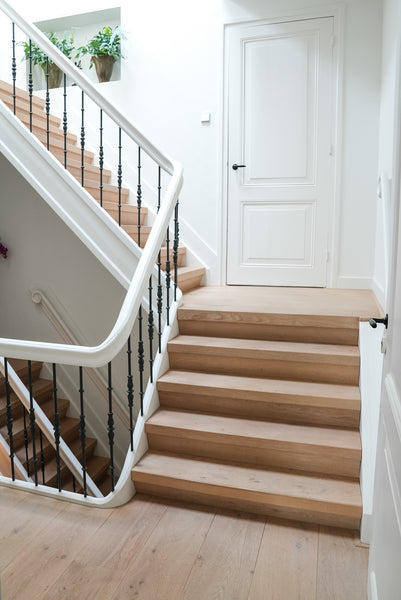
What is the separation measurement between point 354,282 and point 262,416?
1.85m

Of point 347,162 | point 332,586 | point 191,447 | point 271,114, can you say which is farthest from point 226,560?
point 271,114

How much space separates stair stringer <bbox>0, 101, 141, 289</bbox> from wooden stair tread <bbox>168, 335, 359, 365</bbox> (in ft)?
2.00

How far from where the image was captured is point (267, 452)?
2150 millimetres

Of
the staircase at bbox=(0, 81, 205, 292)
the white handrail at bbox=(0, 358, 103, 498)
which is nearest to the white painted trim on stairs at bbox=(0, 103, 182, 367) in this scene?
the staircase at bbox=(0, 81, 205, 292)

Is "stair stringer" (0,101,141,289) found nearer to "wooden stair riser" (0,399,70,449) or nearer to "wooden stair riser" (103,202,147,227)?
"wooden stair riser" (103,202,147,227)

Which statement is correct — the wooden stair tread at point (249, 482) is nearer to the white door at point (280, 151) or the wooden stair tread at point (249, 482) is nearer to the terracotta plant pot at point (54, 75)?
the white door at point (280, 151)

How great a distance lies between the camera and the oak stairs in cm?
200

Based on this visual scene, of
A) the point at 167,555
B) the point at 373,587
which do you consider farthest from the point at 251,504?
the point at 373,587

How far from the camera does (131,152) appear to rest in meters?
4.27

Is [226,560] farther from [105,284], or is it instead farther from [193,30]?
[193,30]

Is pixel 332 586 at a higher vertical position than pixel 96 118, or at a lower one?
lower

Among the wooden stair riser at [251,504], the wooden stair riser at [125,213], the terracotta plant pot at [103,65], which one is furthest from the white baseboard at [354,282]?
the terracotta plant pot at [103,65]

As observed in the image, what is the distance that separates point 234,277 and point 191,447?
6.67 ft

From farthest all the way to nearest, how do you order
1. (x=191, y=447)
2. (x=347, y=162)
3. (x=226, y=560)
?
(x=347, y=162)
(x=191, y=447)
(x=226, y=560)
